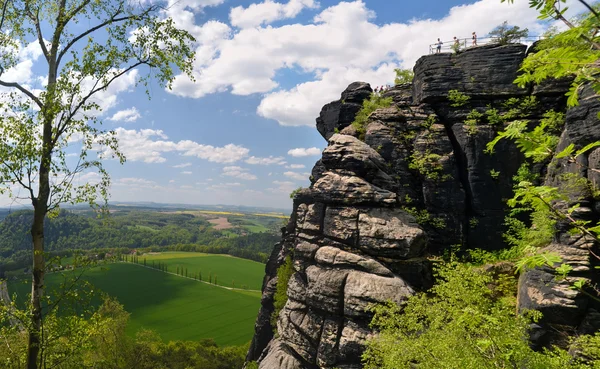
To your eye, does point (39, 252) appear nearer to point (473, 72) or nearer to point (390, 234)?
point (390, 234)

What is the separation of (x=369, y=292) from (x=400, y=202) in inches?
292

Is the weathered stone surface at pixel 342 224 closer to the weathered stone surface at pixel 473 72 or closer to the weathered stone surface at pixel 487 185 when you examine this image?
the weathered stone surface at pixel 487 185

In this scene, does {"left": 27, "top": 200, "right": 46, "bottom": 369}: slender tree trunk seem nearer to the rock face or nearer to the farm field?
the rock face

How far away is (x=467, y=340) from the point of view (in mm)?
11141

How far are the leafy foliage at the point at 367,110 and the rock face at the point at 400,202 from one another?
1123 millimetres

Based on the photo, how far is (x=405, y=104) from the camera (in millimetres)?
25828

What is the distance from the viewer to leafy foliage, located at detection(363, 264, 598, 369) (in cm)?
974

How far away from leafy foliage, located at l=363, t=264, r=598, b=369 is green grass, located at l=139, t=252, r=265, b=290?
121175 mm

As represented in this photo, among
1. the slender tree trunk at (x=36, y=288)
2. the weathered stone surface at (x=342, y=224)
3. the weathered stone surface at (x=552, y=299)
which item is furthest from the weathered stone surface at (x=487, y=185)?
the slender tree trunk at (x=36, y=288)

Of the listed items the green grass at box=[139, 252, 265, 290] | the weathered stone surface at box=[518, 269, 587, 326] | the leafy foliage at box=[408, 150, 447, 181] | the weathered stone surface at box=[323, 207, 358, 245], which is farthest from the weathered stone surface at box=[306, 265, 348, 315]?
the green grass at box=[139, 252, 265, 290]

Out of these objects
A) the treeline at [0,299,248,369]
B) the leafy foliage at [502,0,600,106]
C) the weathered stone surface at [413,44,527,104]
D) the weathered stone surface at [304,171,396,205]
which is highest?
the weathered stone surface at [413,44,527,104]

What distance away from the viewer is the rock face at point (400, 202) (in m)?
19.2

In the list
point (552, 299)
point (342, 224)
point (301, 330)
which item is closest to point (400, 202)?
point (342, 224)

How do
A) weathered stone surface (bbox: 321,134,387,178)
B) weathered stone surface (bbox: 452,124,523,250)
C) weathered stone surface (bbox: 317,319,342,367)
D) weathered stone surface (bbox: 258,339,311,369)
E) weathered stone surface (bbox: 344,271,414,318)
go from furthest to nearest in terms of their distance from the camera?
weathered stone surface (bbox: 321,134,387,178)
weathered stone surface (bbox: 452,124,523,250)
weathered stone surface (bbox: 258,339,311,369)
weathered stone surface (bbox: 317,319,342,367)
weathered stone surface (bbox: 344,271,414,318)
